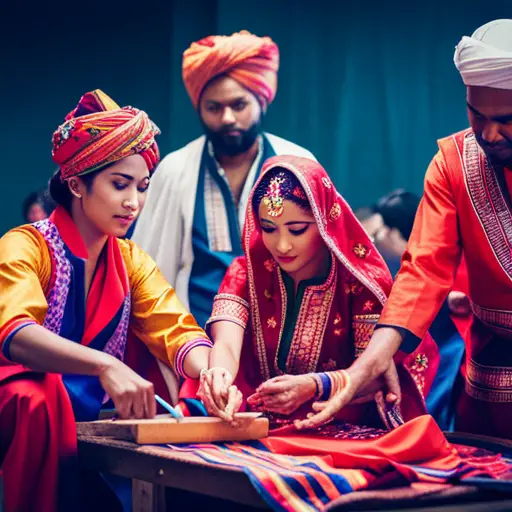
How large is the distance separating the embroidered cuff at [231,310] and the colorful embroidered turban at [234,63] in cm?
179

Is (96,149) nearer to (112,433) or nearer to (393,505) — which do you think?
(112,433)

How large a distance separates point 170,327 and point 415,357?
2.44 feet

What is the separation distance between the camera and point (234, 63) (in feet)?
16.2

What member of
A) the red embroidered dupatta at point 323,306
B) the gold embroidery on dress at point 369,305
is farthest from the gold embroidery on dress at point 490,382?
the gold embroidery on dress at point 369,305

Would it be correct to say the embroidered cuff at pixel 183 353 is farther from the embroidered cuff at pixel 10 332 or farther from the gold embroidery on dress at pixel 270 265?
the embroidered cuff at pixel 10 332

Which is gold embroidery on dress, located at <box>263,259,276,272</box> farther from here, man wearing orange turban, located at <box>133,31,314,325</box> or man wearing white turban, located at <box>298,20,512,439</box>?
man wearing orange turban, located at <box>133,31,314,325</box>

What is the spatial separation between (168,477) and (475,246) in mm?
1103

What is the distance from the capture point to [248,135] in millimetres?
4918

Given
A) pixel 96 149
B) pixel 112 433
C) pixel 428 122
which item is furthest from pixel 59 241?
pixel 428 122

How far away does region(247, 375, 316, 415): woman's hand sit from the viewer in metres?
3.01

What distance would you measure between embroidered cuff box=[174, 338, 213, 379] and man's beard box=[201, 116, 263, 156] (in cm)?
168

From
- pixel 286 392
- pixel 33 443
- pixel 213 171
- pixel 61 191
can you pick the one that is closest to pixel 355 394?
pixel 286 392

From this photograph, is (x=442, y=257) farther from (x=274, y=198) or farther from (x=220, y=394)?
(x=220, y=394)

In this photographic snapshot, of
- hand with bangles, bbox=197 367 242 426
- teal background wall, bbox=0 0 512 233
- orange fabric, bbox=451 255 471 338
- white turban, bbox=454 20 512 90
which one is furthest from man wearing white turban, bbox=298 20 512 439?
teal background wall, bbox=0 0 512 233
